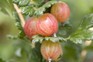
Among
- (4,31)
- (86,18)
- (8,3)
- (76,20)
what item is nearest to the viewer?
(86,18)

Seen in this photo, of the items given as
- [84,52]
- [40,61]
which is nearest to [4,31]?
[84,52]

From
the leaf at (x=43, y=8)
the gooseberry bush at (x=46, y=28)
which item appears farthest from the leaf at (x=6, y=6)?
the leaf at (x=43, y=8)

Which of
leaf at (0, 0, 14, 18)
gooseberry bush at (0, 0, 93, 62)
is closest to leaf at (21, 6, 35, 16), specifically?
gooseberry bush at (0, 0, 93, 62)

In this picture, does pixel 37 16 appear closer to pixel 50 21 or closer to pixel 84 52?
pixel 50 21

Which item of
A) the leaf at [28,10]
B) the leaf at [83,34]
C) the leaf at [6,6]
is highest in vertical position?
the leaf at [28,10]

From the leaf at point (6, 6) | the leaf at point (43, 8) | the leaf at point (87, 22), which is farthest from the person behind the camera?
the leaf at point (6, 6)

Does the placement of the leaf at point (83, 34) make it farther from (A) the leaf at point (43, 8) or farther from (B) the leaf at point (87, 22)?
(A) the leaf at point (43, 8)

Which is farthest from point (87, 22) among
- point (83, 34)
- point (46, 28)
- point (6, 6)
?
point (6, 6)

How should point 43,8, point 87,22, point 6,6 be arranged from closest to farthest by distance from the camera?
point 43,8 → point 87,22 → point 6,6

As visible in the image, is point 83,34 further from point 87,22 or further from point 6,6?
point 6,6

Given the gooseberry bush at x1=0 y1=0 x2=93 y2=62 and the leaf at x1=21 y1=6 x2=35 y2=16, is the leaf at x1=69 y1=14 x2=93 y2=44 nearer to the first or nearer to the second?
the gooseberry bush at x1=0 y1=0 x2=93 y2=62

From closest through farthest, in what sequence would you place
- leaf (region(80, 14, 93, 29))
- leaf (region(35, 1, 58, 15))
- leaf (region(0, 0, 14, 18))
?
leaf (region(35, 1, 58, 15))
leaf (region(80, 14, 93, 29))
leaf (region(0, 0, 14, 18))
